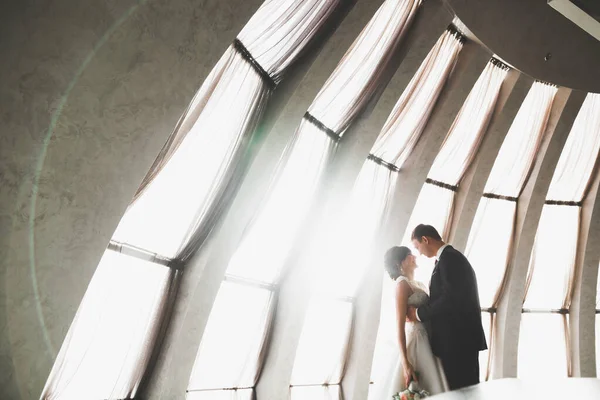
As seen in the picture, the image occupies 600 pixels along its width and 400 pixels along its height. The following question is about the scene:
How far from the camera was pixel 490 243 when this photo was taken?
40.2ft

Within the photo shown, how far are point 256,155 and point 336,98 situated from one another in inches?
83.6

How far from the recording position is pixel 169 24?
4328 mm

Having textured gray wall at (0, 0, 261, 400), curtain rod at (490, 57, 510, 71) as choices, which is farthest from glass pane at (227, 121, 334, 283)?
curtain rod at (490, 57, 510, 71)

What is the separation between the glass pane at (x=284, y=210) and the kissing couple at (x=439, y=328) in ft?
10.00

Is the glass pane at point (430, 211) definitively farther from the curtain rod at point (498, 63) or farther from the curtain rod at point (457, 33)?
the curtain rod at point (457, 33)

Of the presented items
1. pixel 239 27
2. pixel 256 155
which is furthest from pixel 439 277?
pixel 239 27

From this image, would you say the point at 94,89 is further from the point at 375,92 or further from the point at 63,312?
the point at 375,92

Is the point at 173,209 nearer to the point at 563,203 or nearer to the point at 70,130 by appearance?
the point at 70,130

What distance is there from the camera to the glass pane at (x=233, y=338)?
24.4 ft

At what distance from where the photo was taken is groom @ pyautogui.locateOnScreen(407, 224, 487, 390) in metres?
4.84

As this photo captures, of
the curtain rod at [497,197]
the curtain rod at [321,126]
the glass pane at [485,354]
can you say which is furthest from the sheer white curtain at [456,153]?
the curtain rod at [321,126]

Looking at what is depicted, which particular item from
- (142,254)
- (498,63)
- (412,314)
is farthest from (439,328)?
(498,63)

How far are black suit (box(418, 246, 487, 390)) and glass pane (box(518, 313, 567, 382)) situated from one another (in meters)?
10.1

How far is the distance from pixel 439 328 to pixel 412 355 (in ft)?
1.56
